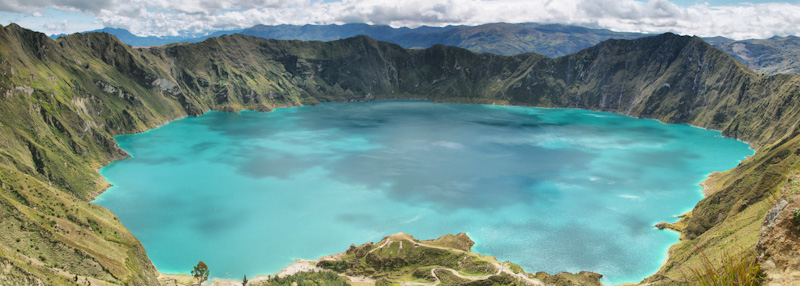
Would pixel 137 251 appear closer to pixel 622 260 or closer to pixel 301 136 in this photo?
pixel 622 260

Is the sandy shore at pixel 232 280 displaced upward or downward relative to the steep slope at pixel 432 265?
downward

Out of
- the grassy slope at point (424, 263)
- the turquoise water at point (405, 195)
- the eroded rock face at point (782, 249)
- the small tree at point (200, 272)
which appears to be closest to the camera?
the eroded rock face at point (782, 249)

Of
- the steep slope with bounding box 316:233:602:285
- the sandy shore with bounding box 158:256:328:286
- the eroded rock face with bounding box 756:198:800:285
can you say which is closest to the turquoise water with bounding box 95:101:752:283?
the sandy shore with bounding box 158:256:328:286

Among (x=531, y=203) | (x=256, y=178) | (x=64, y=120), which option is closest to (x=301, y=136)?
(x=256, y=178)

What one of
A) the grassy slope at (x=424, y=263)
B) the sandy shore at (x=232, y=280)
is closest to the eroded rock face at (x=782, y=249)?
the grassy slope at (x=424, y=263)

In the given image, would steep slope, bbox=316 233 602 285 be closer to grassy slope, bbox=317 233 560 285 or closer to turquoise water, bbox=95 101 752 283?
grassy slope, bbox=317 233 560 285

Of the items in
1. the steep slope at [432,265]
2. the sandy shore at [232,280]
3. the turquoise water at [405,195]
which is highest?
the turquoise water at [405,195]

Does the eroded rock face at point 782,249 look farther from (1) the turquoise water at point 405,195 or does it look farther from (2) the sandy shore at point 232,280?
(2) the sandy shore at point 232,280
